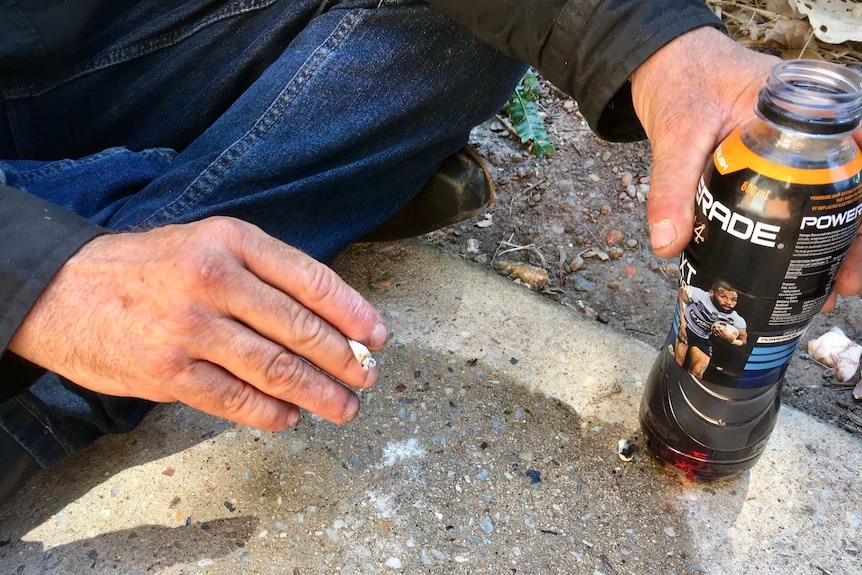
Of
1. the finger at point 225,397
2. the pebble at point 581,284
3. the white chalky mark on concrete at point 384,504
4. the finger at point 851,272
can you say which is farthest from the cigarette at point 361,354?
the pebble at point 581,284

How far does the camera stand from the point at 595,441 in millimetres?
1569

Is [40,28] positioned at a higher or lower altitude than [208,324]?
higher

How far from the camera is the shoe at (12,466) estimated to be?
1346 millimetres

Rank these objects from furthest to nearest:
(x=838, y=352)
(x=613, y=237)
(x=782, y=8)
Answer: (x=782, y=8) → (x=613, y=237) → (x=838, y=352)

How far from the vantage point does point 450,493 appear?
1.47 metres

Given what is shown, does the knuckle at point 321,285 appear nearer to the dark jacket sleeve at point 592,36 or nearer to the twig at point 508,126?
the dark jacket sleeve at point 592,36

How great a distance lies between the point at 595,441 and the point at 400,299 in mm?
634

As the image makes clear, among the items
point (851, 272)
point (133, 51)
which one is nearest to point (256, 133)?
point (133, 51)

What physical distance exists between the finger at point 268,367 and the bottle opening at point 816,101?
80cm

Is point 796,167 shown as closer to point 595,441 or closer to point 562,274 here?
point 595,441

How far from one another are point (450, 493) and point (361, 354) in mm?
486

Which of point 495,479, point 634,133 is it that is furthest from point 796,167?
point 495,479

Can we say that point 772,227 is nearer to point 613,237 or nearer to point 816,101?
point 816,101

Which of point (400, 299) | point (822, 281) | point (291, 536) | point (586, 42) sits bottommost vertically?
point (291, 536)
